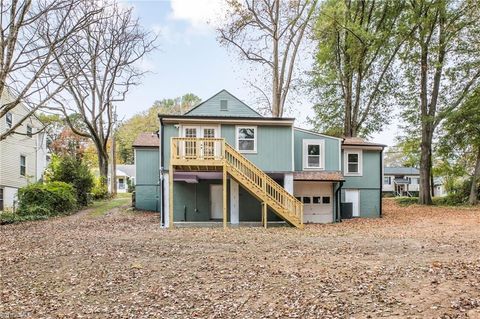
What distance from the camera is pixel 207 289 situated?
7117mm

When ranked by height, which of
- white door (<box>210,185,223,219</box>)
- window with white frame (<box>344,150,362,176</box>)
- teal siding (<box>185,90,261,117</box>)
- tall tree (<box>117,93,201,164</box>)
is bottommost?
white door (<box>210,185,223,219</box>)

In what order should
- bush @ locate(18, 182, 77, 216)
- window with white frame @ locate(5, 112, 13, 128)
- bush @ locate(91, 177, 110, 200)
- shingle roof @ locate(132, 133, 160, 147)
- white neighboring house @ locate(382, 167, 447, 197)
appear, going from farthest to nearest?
white neighboring house @ locate(382, 167, 447, 197)
bush @ locate(91, 177, 110, 200)
window with white frame @ locate(5, 112, 13, 128)
shingle roof @ locate(132, 133, 160, 147)
bush @ locate(18, 182, 77, 216)

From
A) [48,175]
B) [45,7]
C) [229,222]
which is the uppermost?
[45,7]

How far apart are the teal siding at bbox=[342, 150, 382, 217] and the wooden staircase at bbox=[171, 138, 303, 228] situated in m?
6.54

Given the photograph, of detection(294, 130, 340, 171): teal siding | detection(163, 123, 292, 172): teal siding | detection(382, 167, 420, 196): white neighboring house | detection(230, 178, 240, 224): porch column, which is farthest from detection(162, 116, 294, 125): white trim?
detection(382, 167, 420, 196): white neighboring house

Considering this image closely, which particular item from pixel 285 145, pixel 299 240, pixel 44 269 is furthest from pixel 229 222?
pixel 44 269

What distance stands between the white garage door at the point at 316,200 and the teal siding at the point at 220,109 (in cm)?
516

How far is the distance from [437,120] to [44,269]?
26.6 meters

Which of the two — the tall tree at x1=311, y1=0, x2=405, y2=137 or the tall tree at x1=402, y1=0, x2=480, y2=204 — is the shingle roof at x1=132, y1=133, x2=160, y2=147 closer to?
the tall tree at x1=311, y1=0, x2=405, y2=137

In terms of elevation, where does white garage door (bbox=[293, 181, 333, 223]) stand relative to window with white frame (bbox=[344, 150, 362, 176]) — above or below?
below

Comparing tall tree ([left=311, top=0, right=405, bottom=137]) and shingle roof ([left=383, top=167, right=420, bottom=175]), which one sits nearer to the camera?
tall tree ([left=311, top=0, right=405, bottom=137])

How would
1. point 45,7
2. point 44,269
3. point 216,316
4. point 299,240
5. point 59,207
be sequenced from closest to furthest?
point 216,316, point 44,269, point 299,240, point 45,7, point 59,207

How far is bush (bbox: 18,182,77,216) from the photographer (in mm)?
19797

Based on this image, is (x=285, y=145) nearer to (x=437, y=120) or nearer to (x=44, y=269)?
(x=44, y=269)
